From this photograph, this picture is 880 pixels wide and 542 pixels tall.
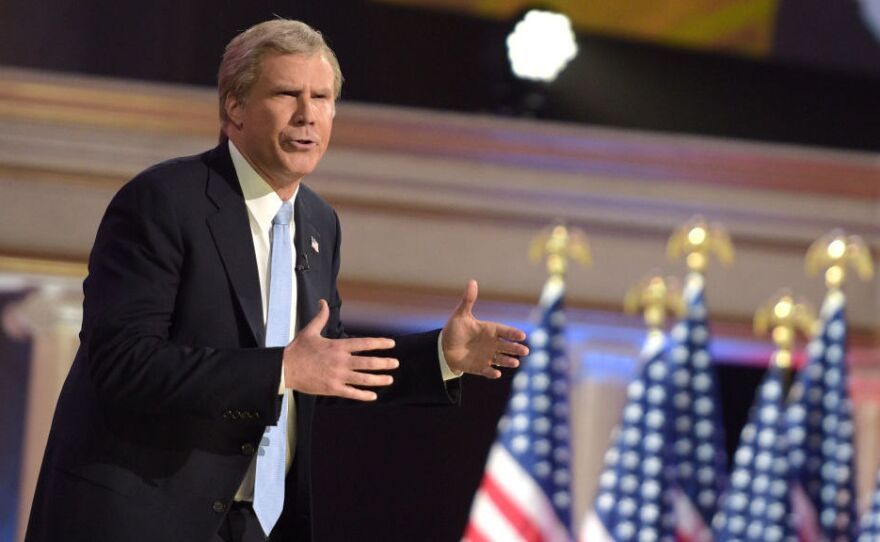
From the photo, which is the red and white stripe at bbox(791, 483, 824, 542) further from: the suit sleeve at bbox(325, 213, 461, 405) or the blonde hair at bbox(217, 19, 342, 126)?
the blonde hair at bbox(217, 19, 342, 126)

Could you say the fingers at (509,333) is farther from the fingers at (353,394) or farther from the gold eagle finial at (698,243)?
the gold eagle finial at (698,243)

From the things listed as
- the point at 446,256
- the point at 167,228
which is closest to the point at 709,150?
the point at 446,256

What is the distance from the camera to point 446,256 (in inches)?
223

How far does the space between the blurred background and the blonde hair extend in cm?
294

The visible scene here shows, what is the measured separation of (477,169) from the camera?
224 inches

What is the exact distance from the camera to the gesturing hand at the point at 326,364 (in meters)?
1.74

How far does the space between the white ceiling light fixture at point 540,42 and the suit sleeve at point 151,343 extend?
3.74 meters

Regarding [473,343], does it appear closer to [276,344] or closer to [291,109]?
[276,344]

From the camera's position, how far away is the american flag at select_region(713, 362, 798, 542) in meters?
5.10

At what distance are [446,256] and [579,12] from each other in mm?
1158

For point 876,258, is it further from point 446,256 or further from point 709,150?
point 446,256

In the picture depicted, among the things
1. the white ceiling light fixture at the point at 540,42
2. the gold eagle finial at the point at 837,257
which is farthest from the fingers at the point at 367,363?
the gold eagle finial at the point at 837,257

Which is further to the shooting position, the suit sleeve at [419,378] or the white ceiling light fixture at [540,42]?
the white ceiling light fixture at [540,42]

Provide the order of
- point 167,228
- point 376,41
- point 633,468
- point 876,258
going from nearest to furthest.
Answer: point 167,228 < point 633,468 < point 376,41 < point 876,258
